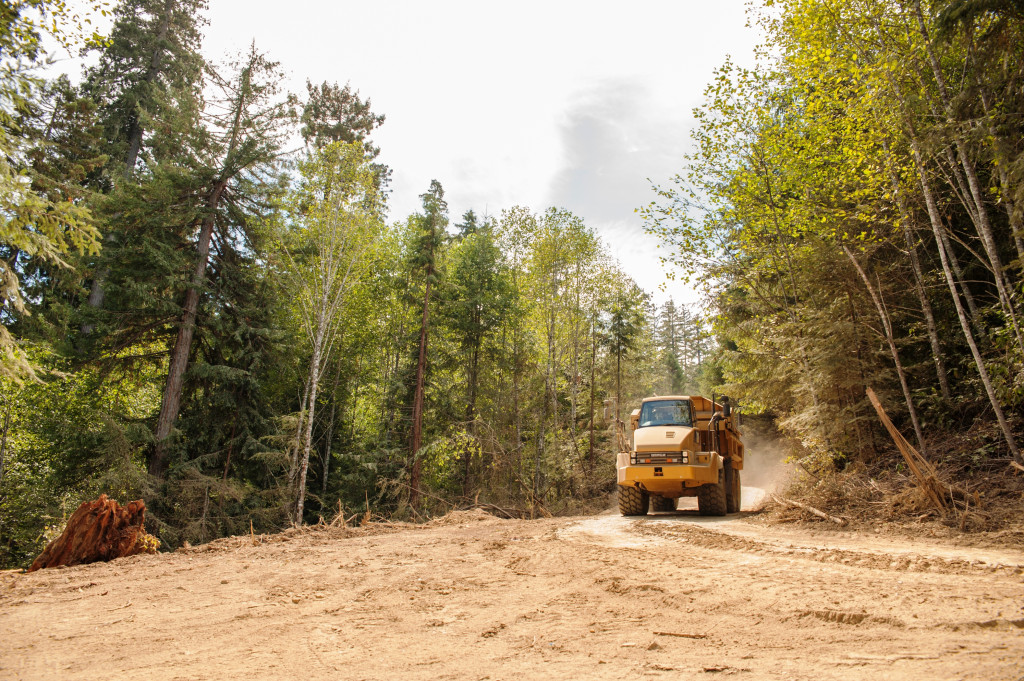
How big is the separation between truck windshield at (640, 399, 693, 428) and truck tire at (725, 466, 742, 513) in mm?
1994

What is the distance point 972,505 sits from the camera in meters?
8.00

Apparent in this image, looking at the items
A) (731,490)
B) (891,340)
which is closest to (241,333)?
(731,490)

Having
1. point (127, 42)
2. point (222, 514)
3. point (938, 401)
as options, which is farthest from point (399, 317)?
point (938, 401)

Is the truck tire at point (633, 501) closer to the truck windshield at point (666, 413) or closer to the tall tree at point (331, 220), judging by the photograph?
the truck windshield at point (666, 413)

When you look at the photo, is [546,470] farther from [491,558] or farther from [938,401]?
[491,558]

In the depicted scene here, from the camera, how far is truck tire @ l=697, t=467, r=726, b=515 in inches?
485

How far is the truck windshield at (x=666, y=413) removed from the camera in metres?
12.7

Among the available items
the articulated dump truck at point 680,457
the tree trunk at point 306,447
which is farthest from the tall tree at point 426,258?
the articulated dump truck at point 680,457

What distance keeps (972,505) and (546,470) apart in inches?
695

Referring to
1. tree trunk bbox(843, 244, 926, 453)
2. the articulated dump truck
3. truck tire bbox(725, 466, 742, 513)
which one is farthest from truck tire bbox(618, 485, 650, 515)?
tree trunk bbox(843, 244, 926, 453)

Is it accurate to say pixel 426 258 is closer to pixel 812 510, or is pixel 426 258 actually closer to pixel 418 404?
pixel 418 404

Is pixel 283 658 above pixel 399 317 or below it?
below

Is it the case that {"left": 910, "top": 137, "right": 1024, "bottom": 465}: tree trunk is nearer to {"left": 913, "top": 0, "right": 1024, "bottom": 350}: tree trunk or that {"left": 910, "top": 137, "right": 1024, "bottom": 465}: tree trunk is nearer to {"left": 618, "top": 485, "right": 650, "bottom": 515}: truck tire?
{"left": 913, "top": 0, "right": 1024, "bottom": 350}: tree trunk

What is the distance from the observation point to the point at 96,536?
8.24m
